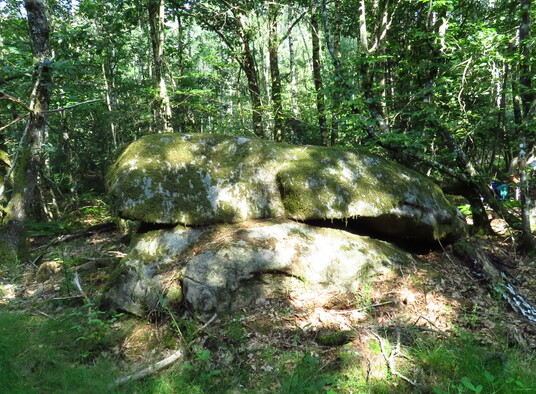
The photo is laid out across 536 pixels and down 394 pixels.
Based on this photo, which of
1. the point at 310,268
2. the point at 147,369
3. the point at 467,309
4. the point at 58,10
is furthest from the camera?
the point at 58,10

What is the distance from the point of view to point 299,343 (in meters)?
3.73

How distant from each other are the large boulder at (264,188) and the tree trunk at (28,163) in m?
1.95

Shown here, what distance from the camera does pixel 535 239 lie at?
624 cm

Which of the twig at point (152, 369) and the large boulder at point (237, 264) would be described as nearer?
the twig at point (152, 369)

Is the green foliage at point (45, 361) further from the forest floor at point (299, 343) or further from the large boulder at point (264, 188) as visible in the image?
the large boulder at point (264, 188)

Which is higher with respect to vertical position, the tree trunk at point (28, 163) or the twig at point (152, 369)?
the tree trunk at point (28, 163)

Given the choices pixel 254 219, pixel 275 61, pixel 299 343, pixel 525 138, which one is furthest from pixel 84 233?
pixel 525 138

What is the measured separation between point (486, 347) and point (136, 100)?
51.3ft

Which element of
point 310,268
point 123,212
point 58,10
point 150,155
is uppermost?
point 58,10

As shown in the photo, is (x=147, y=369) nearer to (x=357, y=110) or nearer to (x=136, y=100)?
(x=357, y=110)

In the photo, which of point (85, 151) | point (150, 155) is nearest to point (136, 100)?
point (85, 151)

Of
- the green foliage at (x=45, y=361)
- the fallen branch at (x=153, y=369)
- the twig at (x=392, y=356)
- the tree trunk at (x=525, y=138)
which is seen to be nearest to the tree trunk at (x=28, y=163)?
the green foliage at (x=45, y=361)

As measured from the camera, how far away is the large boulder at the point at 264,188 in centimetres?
533

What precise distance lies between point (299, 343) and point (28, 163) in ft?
21.8
